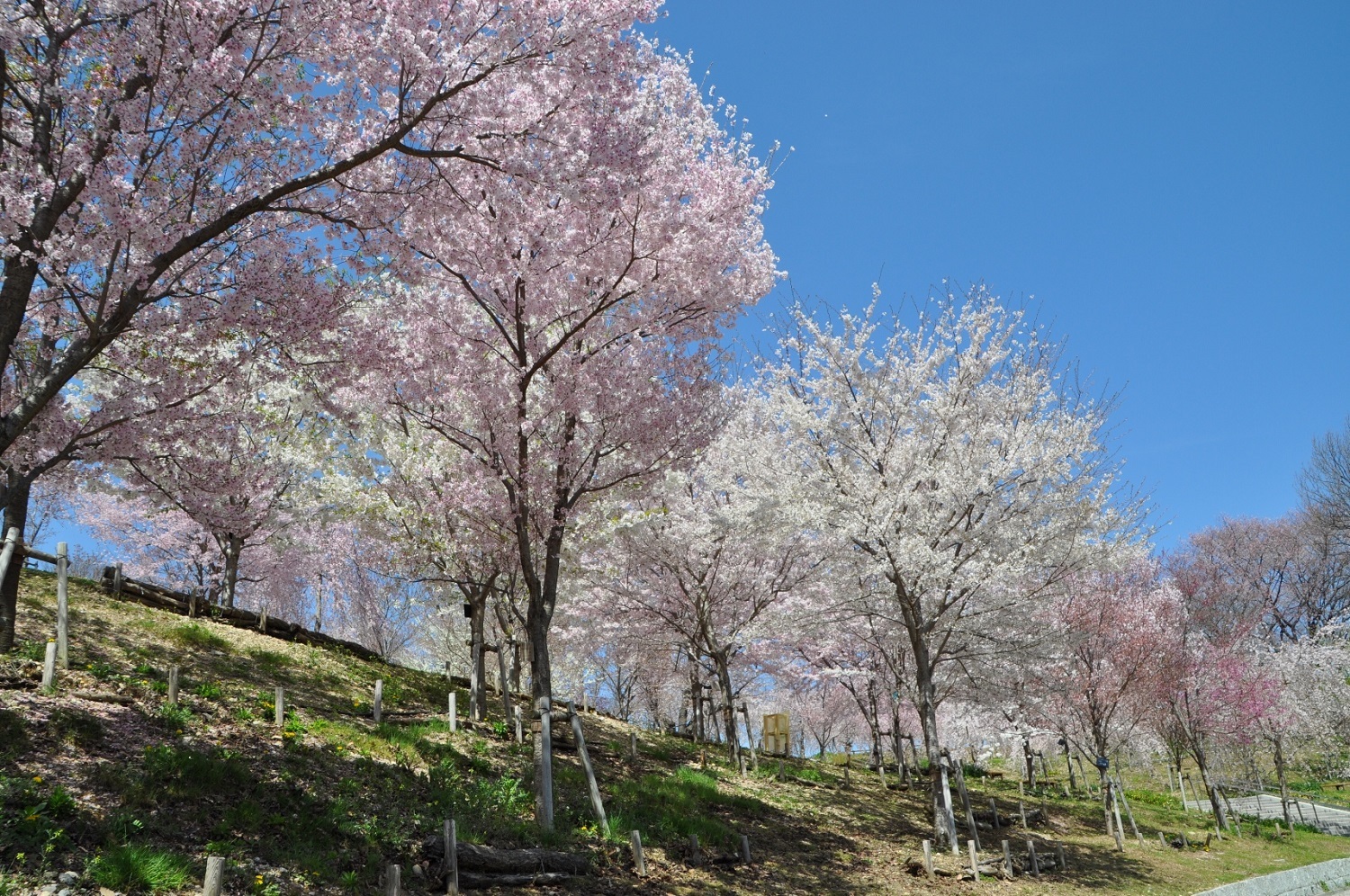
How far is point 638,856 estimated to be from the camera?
9.08m

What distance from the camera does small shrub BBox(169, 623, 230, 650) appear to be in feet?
46.0

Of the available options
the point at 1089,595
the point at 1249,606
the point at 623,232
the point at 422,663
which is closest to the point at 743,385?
the point at 623,232

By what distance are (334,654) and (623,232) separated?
12.4 m

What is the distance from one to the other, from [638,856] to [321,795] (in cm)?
354

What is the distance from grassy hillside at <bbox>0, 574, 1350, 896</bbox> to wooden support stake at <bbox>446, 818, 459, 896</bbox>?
0.29 m

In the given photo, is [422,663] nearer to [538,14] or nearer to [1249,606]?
[538,14]

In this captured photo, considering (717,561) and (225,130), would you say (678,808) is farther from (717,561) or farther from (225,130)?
(225,130)

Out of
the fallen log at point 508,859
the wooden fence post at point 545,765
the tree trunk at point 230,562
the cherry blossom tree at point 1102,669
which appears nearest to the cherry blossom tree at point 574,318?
the wooden fence post at point 545,765

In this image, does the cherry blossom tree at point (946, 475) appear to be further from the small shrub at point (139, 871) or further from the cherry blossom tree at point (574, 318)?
the small shrub at point (139, 871)

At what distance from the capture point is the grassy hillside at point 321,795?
6.42 m

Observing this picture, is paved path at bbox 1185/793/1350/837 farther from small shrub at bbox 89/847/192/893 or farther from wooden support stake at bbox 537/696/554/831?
small shrub at bbox 89/847/192/893

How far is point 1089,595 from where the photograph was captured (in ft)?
74.0

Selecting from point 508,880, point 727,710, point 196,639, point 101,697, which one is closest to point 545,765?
point 508,880

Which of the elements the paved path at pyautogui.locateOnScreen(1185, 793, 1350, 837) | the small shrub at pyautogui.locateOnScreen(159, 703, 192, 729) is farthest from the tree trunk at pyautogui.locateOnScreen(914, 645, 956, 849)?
the paved path at pyautogui.locateOnScreen(1185, 793, 1350, 837)
